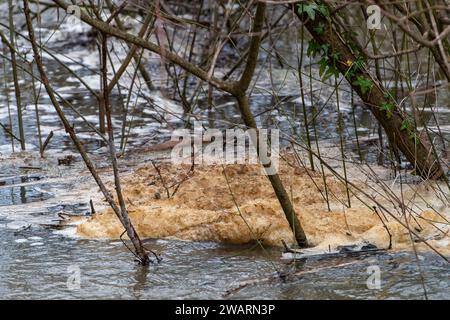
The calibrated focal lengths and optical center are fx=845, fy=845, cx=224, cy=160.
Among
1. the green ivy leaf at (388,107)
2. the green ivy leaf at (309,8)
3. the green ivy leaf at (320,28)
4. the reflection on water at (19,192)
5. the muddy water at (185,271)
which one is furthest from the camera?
the reflection on water at (19,192)

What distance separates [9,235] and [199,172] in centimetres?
139

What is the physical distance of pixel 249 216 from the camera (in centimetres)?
499

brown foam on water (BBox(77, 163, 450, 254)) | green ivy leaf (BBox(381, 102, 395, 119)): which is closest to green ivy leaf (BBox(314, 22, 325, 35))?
green ivy leaf (BBox(381, 102, 395, 119))

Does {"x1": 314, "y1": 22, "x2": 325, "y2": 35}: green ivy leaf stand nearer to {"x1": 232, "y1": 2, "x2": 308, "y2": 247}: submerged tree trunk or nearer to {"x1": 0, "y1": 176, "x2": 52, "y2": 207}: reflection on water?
{"x1": 232, "y1": 2, "x2": 308, "y2": 247}: submerged tree trunk

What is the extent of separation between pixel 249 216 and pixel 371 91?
1.16 m

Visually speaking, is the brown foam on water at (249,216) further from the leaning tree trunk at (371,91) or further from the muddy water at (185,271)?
the leaning tree trunk at (371,91)

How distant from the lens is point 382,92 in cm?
539

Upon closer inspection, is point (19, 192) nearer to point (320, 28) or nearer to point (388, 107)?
point (320, 28)

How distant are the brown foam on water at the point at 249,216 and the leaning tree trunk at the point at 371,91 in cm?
41

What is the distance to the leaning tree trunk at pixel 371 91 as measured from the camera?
518 cm

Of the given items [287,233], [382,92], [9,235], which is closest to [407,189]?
[382,92]

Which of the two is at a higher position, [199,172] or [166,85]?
[166,85]

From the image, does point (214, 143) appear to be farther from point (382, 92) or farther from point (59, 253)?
point (59, 253)

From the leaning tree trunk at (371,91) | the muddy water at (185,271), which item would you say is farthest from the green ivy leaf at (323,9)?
the muddy water at (185,271)
